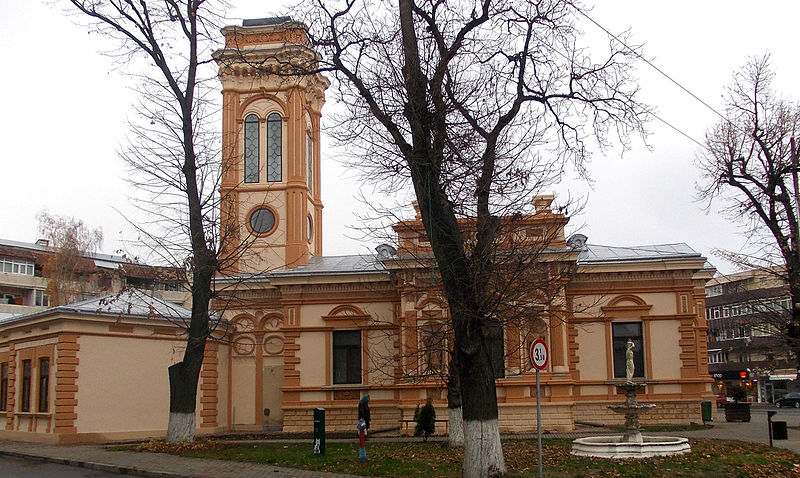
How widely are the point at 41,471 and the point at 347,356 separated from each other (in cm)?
1585

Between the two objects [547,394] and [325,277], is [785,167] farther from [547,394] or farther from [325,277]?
[325,277]

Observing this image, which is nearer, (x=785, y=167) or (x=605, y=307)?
(x=785, y=167)

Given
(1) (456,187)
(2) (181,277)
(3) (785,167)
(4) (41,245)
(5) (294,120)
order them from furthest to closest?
(4) (41,245)
(5) (294,120)
(3) (785,167)
(2) (181,277)
(1) (456,187)

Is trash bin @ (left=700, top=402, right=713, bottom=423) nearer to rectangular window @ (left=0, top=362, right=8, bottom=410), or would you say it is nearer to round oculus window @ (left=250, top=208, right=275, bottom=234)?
round oculus window @ (left=250, top=208, right=275, bottom=234)

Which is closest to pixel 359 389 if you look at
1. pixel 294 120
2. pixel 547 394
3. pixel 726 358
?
pixel 547 394

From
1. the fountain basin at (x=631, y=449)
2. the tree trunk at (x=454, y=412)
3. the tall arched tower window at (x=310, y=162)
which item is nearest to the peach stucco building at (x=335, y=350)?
the tree trunk at (x=454, y=412)

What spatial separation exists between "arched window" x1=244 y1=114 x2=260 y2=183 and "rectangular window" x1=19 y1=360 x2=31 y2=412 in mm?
14966

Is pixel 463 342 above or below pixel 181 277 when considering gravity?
below

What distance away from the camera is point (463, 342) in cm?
1619

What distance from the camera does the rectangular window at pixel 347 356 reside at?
3306cm

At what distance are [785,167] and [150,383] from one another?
24.3 metres

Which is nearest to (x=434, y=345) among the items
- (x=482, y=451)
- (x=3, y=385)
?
(x=482, y=451)

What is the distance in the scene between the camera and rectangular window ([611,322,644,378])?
31672mm

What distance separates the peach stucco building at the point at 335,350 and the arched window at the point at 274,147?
5308mm
